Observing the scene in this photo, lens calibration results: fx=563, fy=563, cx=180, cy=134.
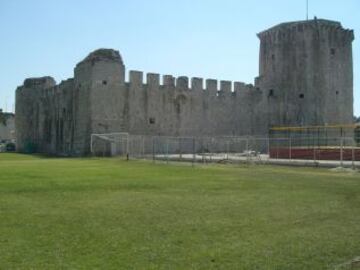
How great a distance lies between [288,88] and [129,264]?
36.4m

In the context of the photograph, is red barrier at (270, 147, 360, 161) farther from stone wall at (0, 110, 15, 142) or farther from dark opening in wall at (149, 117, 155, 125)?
stone wall at (0, 110, 15, 142)

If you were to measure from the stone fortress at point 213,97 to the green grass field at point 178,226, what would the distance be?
74.2 ft

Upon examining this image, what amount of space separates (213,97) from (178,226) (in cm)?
3250

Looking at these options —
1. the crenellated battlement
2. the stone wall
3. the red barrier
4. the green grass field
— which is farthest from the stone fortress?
the stone wall

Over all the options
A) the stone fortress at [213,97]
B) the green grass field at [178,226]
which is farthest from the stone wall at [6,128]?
the green grass field at [178,226]

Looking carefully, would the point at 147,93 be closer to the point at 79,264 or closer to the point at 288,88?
the point at 288,88

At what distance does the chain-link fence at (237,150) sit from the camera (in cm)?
2416

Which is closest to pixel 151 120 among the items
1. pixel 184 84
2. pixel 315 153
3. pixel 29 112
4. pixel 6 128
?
pixel 184 84

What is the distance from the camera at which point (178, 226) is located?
298 inches

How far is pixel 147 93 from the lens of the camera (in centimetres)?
3662

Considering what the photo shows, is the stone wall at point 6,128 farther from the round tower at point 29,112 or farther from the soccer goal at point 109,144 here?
the soccer goal at point 109,144

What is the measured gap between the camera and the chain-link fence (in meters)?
24.2

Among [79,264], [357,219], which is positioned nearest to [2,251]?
[79,264]

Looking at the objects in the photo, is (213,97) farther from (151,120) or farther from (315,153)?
(315,153)
